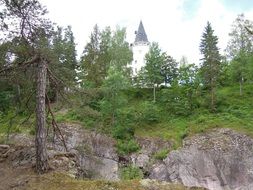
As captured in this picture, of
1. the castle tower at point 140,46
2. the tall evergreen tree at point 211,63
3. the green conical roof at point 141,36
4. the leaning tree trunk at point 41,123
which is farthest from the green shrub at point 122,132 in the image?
the green conical roof at point 141,36

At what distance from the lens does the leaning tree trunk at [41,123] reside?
9.39 metres

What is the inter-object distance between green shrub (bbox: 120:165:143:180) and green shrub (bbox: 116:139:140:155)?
2.39 metres

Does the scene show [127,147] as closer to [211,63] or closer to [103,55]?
[211,63]

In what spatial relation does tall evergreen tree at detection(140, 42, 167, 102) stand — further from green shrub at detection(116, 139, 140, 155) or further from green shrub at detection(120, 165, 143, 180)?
green shrub at detection(120, 165, 143, 180)

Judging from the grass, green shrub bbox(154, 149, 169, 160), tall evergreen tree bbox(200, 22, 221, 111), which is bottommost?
green shrub bbox(154, 149, 169, 160)

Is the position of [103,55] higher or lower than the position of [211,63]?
higher

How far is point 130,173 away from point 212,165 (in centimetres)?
661

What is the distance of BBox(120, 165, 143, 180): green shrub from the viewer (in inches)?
1255

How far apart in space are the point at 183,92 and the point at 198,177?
1832 cm

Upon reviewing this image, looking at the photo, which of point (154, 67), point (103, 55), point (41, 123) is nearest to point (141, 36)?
point (103, 55)

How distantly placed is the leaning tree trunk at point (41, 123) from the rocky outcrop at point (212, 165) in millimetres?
21527

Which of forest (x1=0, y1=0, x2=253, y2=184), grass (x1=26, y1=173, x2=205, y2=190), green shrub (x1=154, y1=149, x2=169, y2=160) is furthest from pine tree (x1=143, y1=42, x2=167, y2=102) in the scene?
grass (x1=26, y1=173, x2=205, y2=190)

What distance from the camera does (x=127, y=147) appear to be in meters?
36.2

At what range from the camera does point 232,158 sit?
104 ft
